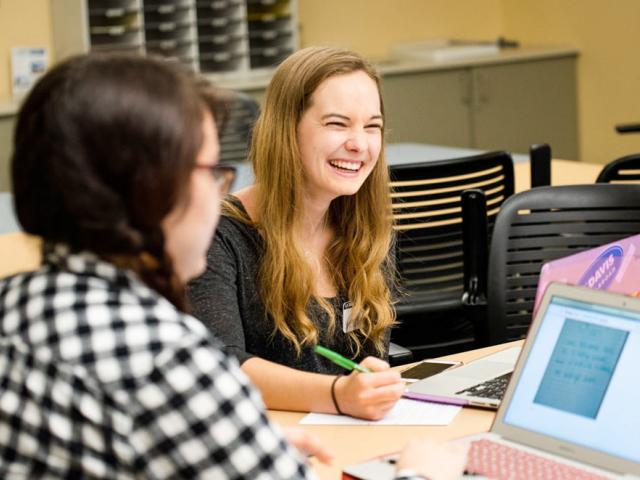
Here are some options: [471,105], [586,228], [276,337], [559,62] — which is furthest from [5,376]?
[559,62]

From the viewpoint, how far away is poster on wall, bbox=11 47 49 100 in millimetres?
5156

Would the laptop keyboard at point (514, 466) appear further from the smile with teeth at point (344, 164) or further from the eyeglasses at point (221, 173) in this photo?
the smile with teeth at point (344, 164)

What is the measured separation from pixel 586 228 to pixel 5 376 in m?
1.68

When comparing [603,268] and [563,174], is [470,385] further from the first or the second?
[563,174]

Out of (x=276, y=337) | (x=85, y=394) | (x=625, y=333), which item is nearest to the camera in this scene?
(x=85, y=394)

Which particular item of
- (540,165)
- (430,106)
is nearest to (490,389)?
(540,165)

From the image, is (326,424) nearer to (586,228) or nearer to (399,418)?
(399,418)

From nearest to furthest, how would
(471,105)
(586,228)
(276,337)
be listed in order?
(276,337), (586,228), (471,105)

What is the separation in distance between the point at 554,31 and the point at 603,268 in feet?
16.6

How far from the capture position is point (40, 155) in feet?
3.22

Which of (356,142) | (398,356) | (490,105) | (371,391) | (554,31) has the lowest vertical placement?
(398,356)

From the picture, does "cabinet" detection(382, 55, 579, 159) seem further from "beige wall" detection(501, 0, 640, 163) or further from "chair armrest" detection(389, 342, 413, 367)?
"chair armrest" detection(389, 342, 413, 367)

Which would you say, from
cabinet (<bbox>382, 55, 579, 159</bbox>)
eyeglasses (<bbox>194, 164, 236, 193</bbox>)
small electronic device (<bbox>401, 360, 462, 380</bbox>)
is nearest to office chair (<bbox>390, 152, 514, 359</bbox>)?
small electronic device (<bbox>401, 360, 462, 380</bbox>)

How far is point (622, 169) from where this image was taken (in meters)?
2.98
